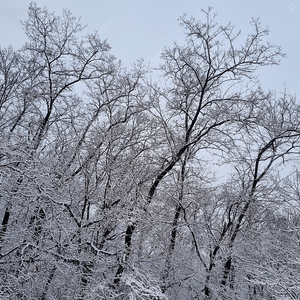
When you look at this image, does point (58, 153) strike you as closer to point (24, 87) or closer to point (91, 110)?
point (91, 110)

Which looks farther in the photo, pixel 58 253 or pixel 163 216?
pixel 163 216

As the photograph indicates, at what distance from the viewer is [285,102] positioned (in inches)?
391

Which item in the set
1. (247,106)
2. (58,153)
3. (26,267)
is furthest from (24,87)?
(247,106)

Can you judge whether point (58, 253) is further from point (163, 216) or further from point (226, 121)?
point (226, 121)

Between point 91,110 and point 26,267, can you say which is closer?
point 26,267

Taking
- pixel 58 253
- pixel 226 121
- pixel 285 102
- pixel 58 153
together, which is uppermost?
pixel 285 102

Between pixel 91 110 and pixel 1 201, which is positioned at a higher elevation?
pixel 91 110

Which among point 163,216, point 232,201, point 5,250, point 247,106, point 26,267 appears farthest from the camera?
point 232,201

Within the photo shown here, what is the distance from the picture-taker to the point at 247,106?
8.02m

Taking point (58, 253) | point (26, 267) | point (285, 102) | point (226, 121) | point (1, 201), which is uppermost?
point (285, 102)

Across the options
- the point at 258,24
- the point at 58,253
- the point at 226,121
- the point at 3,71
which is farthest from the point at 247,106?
the point at 3,71

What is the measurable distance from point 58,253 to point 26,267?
2.29ft

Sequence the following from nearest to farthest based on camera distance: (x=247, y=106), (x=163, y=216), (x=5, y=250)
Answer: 1. (x=5, y=250)
2. (x=163, y=216)
3. (x=247, y=106)

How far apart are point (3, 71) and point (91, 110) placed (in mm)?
3586
